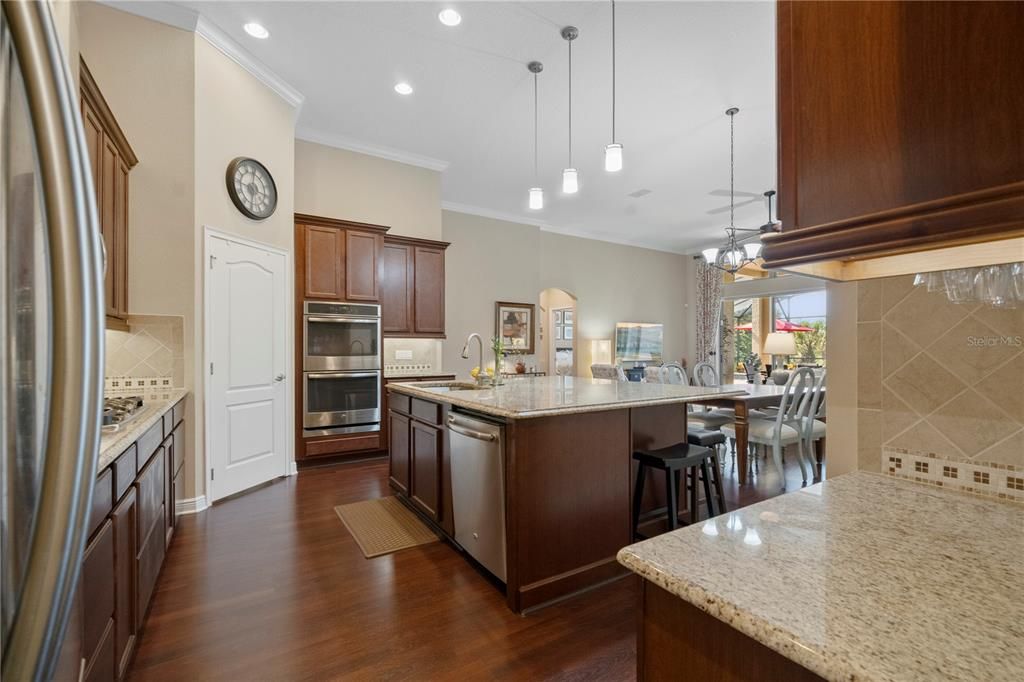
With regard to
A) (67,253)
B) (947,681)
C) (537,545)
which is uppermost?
(67,253)

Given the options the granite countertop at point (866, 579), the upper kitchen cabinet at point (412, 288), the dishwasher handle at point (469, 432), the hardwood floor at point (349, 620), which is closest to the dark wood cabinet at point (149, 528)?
the hardwood floor at point (349, 620)

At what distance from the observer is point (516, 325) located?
22.7ft

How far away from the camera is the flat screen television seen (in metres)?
8.50

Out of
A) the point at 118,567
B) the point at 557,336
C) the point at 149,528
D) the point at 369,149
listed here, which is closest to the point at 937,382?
the point at 118,567

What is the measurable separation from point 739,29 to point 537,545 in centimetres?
365

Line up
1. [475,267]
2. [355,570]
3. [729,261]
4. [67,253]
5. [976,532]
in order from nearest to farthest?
[67,253] → [976,532] → [355,570] → [729,261] → [475,267]

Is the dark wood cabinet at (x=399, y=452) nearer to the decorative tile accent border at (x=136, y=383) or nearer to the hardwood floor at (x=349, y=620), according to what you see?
the hardwood floor at (x=349, y=620)

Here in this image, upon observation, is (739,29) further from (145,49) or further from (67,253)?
(145,49)

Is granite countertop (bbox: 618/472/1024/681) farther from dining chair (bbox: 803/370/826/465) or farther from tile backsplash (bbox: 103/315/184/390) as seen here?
tile backsplash (bbox: 103/315/184/390)

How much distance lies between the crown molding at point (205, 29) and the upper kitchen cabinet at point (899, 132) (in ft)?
13.4

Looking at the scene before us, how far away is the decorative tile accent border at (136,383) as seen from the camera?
2.81 metres

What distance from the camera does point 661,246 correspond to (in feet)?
30.2

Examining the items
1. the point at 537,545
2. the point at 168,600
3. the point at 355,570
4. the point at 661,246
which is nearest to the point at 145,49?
the point at 168,600

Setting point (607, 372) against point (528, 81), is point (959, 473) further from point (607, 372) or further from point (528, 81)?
point (607, 372)
